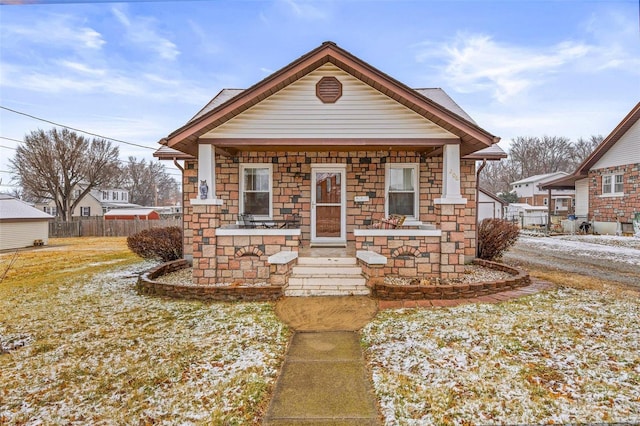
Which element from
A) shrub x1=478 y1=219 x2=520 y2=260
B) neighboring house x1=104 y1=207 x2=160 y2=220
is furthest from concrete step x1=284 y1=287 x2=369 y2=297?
neighboring house x1=104 y1=207 x2=160 y2=220

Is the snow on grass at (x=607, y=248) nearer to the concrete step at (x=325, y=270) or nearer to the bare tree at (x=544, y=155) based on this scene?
the concrete step at (x=325, y=270)

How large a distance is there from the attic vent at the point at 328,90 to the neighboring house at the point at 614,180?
15784 millimetres

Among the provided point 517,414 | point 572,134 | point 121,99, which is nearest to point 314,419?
point 517,414

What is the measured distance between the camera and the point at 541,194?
120 ft

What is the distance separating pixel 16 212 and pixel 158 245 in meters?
14.6

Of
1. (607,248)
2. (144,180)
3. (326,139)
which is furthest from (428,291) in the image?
(144,180)

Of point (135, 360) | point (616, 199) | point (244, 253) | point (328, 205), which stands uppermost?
point (616, 199)

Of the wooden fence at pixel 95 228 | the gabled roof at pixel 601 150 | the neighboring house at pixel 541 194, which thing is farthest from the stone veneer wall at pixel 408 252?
the neighboring house at pixel 541 194

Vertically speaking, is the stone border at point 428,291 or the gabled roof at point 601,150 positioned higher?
the gabled roof at point 601,150

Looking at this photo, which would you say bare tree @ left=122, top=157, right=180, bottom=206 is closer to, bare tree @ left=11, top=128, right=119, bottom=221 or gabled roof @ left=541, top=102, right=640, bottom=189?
bare tree @ left=11, top=128, right=119, bottom=221

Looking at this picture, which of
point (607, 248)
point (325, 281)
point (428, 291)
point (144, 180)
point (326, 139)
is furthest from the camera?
point (144, 180)

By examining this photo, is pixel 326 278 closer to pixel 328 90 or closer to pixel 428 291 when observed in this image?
pixel 428 291

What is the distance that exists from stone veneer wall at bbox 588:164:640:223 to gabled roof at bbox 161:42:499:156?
1423 cm

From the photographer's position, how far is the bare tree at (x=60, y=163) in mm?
24016
